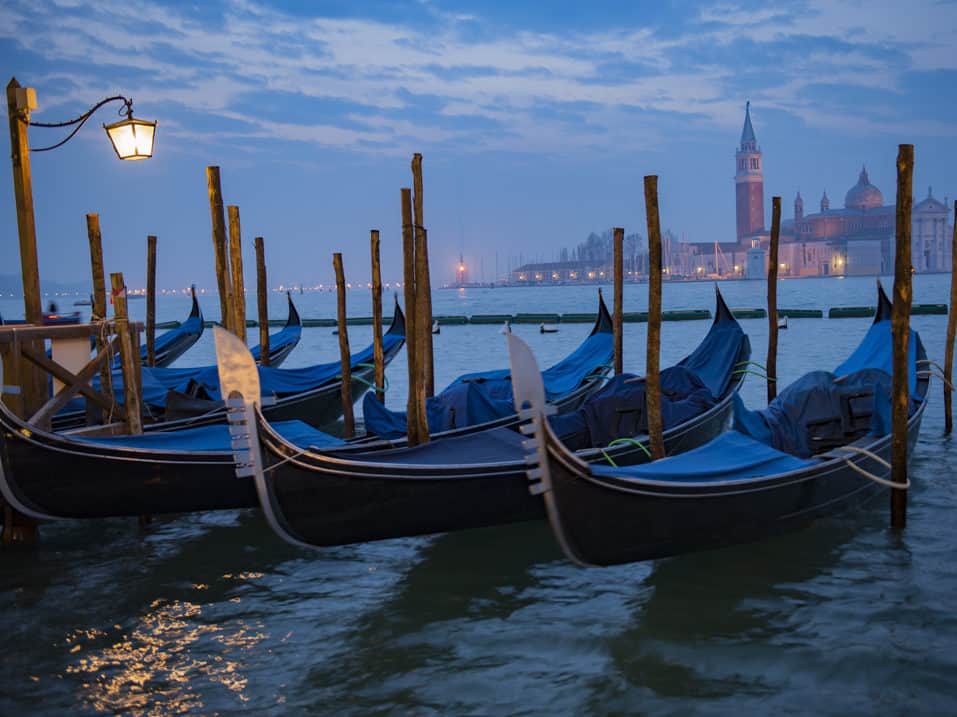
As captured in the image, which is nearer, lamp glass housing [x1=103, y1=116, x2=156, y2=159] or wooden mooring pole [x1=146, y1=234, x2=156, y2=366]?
lamp glass housing [x1=103, y1=116, x2=156, y2=159]

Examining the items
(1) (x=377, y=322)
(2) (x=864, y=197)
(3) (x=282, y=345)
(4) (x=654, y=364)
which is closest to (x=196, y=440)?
(4) (x=654, y=364)

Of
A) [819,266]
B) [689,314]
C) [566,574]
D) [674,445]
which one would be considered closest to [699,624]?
[566,574]

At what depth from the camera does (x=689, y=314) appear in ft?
91.2

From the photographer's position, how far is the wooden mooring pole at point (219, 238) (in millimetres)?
6090

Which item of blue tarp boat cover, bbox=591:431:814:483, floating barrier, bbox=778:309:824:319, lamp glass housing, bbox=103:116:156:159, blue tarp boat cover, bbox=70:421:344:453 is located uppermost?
lamp glass housing, bbox=103:116:156:159

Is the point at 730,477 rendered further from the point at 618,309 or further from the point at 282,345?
the point at 282,345

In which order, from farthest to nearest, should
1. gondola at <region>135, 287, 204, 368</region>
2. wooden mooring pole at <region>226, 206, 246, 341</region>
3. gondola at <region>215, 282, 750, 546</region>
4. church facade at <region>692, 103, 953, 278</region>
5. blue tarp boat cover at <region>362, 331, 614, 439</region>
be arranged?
church facade at <region>692, 103, 953, 278</region> < gondola at <region>135, 287, 204, 368</region> < wooden mooring pole at <region>226, 206, 246, 341</region> < blue tarp boat cover at <region>362, 331, 614, 439</region> < gondola at <region>215, 282, 750, 546</region>

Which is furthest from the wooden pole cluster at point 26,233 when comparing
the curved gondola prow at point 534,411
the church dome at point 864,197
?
the church dome at point 864,197

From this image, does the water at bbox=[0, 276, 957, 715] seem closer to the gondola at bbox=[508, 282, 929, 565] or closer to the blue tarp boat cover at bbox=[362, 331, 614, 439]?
the gondola at bbox=[508, 282, 929, 565]

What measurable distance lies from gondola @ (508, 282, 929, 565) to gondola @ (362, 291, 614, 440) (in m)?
1.27

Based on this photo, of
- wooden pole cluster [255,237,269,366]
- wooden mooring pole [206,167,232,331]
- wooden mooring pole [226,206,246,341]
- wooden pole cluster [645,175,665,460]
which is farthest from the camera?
wooden pole cluster [255,237,269,366]

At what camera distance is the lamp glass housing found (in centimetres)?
468

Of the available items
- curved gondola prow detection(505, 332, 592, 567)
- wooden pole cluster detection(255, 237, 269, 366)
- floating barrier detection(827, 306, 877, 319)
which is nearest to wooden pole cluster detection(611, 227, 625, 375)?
wooden pole cluster detection(255, 237, 269, 366)

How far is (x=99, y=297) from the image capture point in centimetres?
557
